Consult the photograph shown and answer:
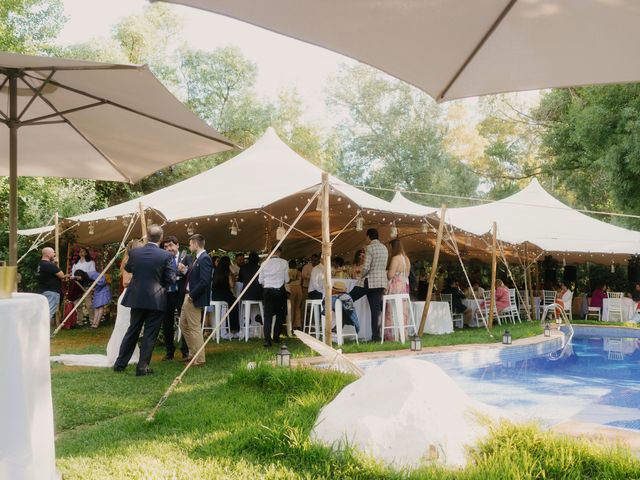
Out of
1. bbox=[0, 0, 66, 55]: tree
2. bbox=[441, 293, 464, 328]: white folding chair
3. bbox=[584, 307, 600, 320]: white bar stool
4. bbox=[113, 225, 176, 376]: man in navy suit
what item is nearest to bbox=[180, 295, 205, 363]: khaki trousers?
bbox=[113, 225, 176, 376]: man in navy suit

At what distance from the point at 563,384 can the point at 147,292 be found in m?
5.67

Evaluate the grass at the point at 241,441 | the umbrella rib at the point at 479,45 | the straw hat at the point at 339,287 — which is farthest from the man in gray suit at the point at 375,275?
the umbrella rib at the point at 479,45

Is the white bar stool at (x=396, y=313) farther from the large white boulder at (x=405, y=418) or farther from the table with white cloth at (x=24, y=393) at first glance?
the table with white cloth at (x=24, y=393)

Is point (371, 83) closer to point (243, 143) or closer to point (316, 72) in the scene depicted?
point (316, 72)

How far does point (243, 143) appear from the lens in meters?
27.8

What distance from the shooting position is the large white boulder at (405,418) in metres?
3.33

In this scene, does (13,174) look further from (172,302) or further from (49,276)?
(49,276)

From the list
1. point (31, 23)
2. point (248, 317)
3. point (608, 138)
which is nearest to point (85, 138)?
point (248, 317)

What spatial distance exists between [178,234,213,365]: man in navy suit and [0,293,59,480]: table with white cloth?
463 centimetres

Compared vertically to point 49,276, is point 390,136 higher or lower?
higher

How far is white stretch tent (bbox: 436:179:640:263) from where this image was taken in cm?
1530

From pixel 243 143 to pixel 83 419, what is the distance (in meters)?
24.1

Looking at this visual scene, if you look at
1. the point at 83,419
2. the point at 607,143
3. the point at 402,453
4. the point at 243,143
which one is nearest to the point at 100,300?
the point at 83,419

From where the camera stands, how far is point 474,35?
96.7 inches
